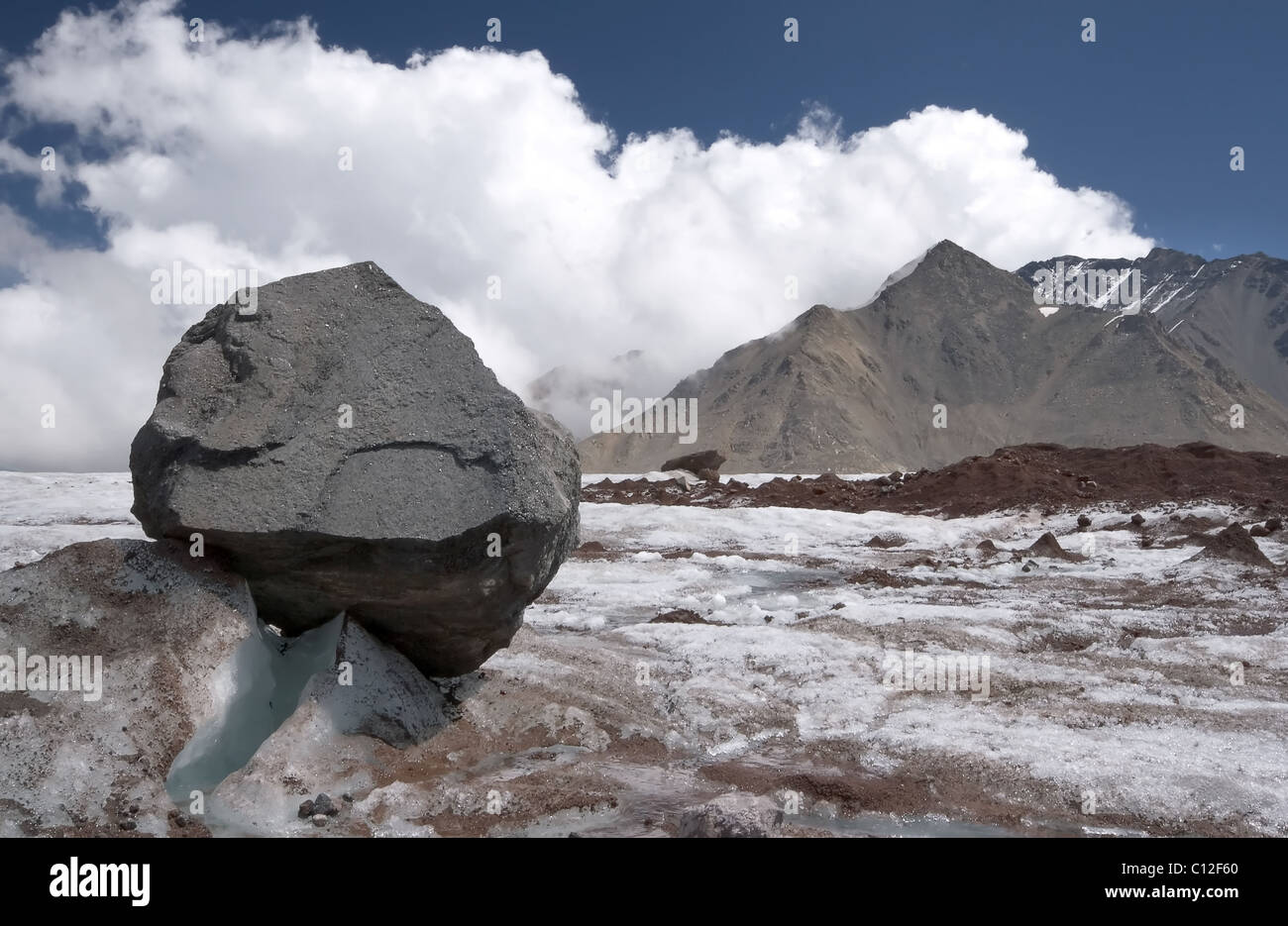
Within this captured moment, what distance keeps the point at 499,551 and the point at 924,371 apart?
508 feet

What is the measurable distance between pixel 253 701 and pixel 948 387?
153279mm

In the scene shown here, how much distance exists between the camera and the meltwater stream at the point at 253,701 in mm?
5969

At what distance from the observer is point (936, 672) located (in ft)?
30.2

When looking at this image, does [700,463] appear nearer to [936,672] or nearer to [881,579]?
[881,579]

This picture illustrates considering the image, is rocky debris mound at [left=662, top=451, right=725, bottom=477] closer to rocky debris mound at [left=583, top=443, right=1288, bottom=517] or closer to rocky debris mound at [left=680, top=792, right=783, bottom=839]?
rocky debris mound at [left=583, top=443, right=1288, bottom=517]

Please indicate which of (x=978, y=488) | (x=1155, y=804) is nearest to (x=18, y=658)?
(x=1155, y=804)

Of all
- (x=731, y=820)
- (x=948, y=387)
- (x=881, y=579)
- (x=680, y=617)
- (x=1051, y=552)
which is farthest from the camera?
(x=948, y=387)

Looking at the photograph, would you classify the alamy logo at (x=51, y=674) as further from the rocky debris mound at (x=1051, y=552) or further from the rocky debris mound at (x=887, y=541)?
the rocky debris mound at (x=887, y=541)

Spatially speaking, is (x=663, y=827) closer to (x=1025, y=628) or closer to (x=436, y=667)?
(x=436, y=667)

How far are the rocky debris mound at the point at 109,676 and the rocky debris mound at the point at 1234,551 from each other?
683 inches

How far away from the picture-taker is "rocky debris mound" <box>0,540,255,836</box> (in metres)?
5.41

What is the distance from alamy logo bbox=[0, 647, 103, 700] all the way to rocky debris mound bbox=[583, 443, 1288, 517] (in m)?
31.1

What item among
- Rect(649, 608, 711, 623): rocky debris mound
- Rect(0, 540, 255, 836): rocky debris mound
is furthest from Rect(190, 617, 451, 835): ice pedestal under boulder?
Rect(649, 608, 711, 623): rocky debris mound

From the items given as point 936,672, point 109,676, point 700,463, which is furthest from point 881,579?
point 700,463
